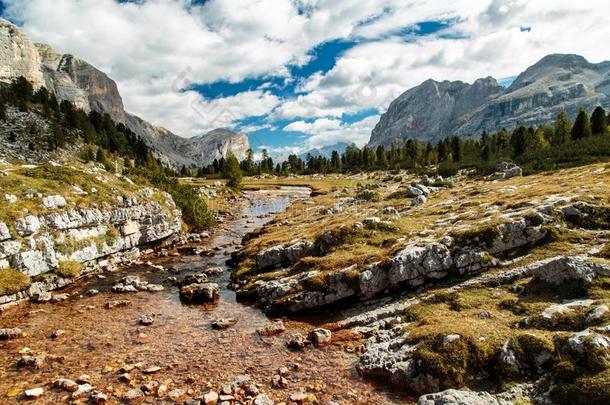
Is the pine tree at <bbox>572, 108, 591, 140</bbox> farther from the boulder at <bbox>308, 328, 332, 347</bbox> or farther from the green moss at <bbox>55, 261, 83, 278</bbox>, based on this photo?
the green moss at <bbox>55, 261, 83, 278</bbox>

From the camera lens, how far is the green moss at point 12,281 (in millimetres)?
31734

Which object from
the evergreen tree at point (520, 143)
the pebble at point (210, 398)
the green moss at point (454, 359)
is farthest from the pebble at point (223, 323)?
the evergreen tree at point (520, 143)

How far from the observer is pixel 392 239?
116ft

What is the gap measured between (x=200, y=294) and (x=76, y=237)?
57.5 ft

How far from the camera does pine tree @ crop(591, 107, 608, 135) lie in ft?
328

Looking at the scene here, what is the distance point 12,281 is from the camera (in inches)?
1281

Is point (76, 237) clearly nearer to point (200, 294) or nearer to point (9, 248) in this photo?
point (9, 248)

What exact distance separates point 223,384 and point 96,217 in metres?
31.9

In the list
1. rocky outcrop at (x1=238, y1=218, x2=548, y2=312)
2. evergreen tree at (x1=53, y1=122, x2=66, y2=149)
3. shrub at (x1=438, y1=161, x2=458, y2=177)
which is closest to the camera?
rocky outcrop at (x1=238, y1=218, x2=548, y2=312)

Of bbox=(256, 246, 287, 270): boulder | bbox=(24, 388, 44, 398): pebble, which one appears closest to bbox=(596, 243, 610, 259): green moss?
bbox=(256, 246, 287, 270): boulder

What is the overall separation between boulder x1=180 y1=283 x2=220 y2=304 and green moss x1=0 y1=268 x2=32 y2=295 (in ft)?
43.7

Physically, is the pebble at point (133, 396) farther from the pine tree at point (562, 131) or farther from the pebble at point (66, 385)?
the pine tree at point (562, 131)

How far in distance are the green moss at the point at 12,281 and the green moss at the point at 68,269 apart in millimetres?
3580

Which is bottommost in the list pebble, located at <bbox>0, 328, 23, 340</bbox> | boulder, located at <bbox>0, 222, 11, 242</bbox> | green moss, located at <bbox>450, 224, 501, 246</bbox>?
pebble, located at <bbox>0, 328, 23, 340</bbox>
